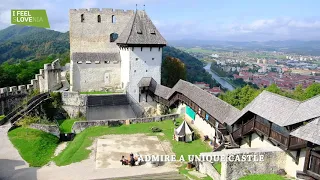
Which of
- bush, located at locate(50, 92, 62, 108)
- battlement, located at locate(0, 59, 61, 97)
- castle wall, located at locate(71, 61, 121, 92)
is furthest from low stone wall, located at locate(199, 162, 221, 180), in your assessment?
battlement, located at locate(0, 59, 61, 97)

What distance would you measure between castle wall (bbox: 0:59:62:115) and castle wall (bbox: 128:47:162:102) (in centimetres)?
770

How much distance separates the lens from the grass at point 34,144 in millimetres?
15977

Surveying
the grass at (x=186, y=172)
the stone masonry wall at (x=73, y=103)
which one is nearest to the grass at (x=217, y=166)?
the grass at (x=186, y=172)

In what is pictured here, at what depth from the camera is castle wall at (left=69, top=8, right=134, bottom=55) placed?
95.5 ft

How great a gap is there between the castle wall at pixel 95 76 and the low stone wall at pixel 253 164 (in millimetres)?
16847

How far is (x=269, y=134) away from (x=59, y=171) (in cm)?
1037

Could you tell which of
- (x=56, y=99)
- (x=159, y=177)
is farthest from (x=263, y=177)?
(x=56, y=99)

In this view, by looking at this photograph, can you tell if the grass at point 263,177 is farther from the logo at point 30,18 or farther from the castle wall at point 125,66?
the logo at point 30,18

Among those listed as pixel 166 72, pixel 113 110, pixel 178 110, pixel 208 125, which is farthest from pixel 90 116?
pixel 166 72

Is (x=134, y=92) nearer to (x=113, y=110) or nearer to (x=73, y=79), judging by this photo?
(x=113, y=110)

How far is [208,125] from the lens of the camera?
18922 mm

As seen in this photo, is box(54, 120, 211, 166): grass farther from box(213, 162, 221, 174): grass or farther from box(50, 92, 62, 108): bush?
box(50, 92, 62, 108): bush

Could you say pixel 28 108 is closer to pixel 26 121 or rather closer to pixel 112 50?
pixel 26 121

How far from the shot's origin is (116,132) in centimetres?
1994
